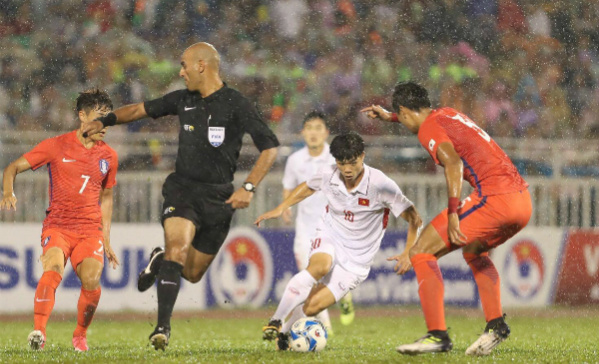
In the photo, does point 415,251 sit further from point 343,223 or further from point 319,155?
point 319,155

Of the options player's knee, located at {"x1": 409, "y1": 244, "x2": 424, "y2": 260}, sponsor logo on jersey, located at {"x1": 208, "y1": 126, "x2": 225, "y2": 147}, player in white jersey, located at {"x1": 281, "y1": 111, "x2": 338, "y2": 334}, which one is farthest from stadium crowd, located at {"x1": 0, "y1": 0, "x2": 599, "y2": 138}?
player's knee, located at {"x1": 409, "y1": 244, "x2": 424, "y2": 260}

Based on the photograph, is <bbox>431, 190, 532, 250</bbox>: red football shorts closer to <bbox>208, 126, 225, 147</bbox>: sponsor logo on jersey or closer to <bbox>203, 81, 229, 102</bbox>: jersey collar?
<bbox>208, 126, 225, 147</bbox>: sponsor logo on jersey

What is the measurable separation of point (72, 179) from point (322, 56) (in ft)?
28.4

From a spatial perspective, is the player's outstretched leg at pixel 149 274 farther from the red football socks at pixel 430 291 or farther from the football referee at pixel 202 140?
the red football socks at pixel 430 291

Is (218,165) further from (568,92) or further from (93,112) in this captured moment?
(568,92)

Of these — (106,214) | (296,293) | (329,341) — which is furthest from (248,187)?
(329,341)

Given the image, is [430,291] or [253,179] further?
[253,179]

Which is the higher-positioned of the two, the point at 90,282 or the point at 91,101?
the point at 91,101

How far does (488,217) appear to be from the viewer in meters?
6.85

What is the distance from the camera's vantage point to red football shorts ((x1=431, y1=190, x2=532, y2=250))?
22.5ft

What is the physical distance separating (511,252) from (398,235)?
1.57m

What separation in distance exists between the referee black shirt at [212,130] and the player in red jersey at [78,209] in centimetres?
70

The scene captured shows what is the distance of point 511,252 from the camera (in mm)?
13664

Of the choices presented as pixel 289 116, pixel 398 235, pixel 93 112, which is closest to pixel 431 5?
pixel 289 116
